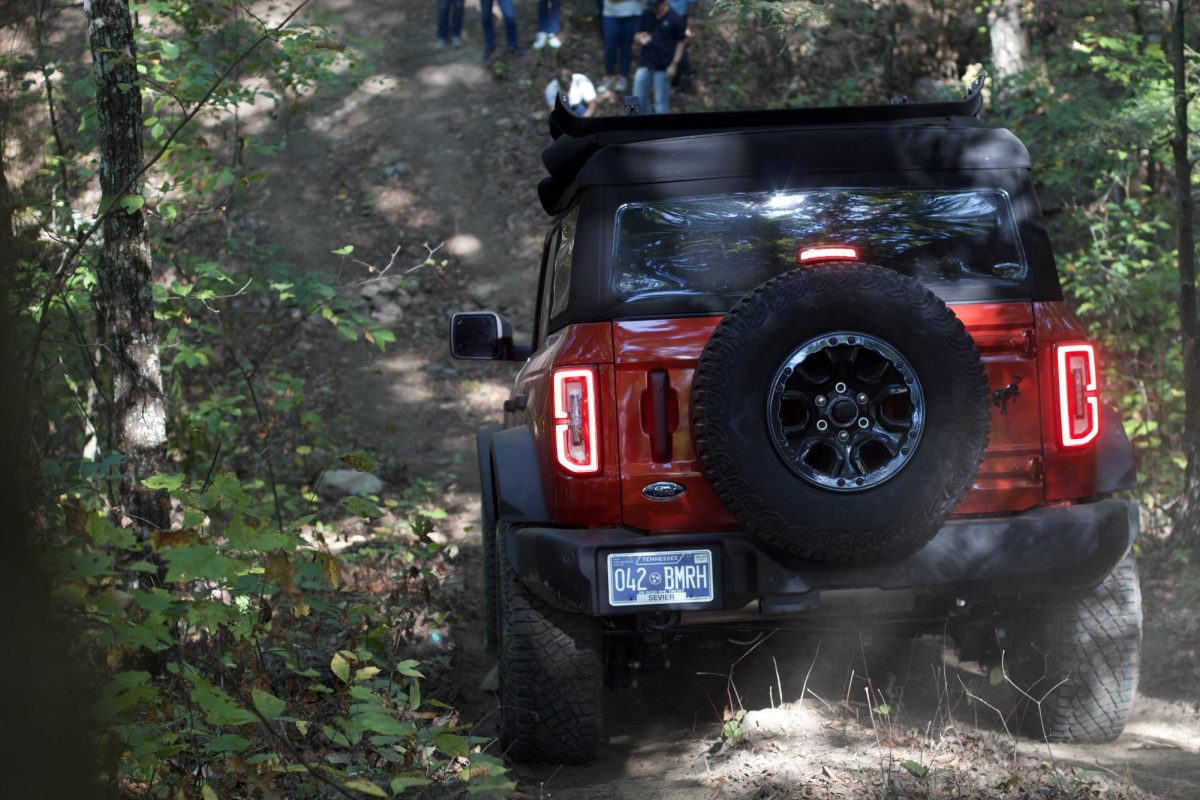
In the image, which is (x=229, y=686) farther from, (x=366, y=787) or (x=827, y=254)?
(x=827, y=254)

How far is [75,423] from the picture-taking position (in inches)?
306

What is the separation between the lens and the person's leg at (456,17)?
19.3 meters

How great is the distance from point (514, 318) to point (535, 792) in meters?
9.47

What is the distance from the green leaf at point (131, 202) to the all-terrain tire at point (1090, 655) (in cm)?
387

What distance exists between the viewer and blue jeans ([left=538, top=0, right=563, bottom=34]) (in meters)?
18.2

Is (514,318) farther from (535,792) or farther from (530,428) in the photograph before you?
(535,792)

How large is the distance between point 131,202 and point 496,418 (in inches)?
270

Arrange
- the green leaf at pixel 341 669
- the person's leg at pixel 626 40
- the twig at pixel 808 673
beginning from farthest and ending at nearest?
the person's leg at pixel 626 40
the twig at pixel 808 673
the green leaf at pixel 341 669

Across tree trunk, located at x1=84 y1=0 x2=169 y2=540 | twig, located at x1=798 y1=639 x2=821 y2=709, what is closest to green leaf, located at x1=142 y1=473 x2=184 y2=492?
tree trunk, located at x1=84 y1=0 x2=169 y2=540

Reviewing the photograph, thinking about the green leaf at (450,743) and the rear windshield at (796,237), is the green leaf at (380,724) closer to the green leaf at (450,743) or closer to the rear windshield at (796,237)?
the green leaf at (450,743)

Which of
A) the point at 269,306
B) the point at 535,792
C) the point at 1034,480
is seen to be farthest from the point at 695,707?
the point at 269,306

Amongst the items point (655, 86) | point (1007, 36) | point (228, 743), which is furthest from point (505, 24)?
point (228, 743)

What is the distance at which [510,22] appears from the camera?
18516 millimetres

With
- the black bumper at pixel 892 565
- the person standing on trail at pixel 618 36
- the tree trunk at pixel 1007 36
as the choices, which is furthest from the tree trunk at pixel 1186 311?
the person standing on trail at pixel 618 36
